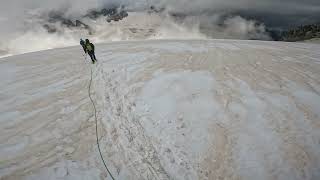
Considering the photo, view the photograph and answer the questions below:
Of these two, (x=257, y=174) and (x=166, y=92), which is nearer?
(x=257, y=174)

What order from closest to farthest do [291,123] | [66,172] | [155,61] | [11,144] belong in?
[66,172]
[11,144]
[291,123]
[155,61]

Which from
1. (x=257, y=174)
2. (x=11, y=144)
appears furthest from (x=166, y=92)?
(x=11, y=144)

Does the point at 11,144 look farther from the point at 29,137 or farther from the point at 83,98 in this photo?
the point at 83,98

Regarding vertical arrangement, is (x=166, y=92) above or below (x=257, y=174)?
above

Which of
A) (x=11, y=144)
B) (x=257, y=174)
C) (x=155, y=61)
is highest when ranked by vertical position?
(x=155, y=61)

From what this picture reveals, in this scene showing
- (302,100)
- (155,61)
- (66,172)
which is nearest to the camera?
(66,172)

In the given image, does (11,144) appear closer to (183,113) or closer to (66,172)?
(66,172)

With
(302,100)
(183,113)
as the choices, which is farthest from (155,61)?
(302,100)
